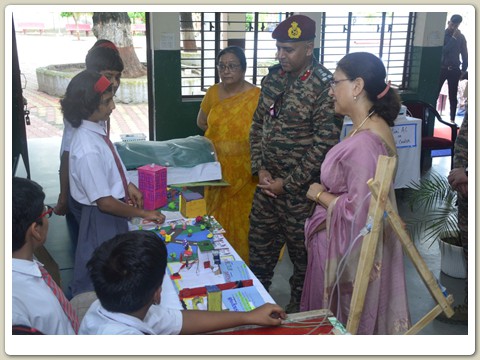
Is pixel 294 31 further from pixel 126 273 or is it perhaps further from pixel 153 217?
pixel 126 273

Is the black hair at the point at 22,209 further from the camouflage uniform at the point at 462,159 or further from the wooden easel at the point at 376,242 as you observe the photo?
the camouflage uniform at the point at 462,159

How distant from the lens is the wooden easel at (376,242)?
166cm

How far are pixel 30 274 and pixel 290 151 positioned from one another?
59.7 inches

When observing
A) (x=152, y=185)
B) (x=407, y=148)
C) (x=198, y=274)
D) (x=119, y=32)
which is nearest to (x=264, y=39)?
(x=119, y=32)

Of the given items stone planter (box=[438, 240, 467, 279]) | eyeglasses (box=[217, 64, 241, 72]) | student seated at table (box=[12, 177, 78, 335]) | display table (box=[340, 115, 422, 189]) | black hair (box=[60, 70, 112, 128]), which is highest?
eyeglasses (box=[217, 64, 241, 72])

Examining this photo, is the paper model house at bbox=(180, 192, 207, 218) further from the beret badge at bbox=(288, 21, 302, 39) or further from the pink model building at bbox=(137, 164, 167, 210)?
the beret badge at bbox=(288, 21, 302, 39)

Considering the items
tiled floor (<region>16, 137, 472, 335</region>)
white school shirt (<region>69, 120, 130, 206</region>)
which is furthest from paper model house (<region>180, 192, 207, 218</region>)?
tiled floor (<region>16, 137, 472, 335</region>)

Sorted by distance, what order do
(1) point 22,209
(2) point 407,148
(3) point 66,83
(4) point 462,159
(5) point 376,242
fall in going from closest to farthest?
(1) point 22,209 → (5) point 376,242 → (4) point 462,159 → (2) point 407,148 → (3) point 66,83

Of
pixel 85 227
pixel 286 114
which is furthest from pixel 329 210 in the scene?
pixel 85 227

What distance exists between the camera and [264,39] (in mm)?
5945

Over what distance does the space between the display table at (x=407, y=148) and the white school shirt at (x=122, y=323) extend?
11.6 feet

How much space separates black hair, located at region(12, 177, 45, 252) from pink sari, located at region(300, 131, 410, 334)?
114cm

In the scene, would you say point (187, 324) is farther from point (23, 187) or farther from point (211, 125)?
point (211, 125)

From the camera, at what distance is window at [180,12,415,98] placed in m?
5.74
